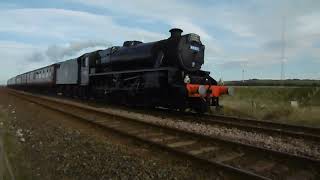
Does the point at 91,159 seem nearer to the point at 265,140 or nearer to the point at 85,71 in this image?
the point at 265,140

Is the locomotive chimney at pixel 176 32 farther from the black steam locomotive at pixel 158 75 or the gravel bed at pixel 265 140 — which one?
the gravel bed at pixel 265 140

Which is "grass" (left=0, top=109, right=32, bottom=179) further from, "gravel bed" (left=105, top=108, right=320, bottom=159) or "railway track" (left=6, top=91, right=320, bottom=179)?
"gravel bed" (left=105, top=108, right=320, bottom=159)

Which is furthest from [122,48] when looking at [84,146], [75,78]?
[84,146]

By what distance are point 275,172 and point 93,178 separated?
2849 millimetres

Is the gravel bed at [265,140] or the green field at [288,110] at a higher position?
the green field at [288,110]

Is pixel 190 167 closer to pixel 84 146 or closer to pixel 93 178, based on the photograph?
pixel 93 178

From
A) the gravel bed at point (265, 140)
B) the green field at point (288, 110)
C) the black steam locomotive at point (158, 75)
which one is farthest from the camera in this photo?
the green field at point (288, 110)

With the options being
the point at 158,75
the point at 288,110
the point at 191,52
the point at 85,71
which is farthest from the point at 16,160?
the point at 85,71

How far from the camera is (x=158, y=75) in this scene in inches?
611

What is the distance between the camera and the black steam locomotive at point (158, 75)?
14.8 metres

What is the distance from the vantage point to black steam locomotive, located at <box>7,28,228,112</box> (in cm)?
1478

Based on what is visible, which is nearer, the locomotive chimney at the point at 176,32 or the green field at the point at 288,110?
the green field at the point at 288,110

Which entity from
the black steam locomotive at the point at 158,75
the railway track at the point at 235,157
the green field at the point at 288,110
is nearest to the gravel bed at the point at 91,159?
the railway track at the point at 235,157

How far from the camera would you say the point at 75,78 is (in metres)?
26.6
